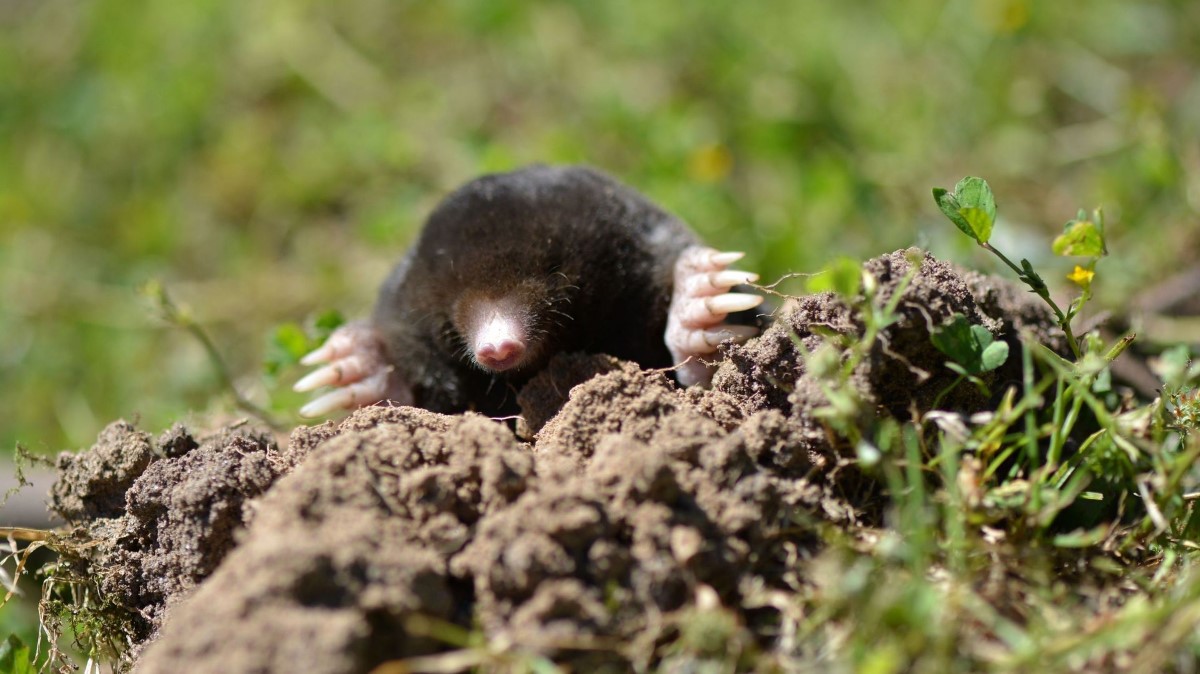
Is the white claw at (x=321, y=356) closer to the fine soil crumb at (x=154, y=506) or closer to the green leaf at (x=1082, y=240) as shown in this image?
the fine soil crumb at (x=154, y=506)

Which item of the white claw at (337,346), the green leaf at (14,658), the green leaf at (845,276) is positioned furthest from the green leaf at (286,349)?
the green leaf at (845,276)

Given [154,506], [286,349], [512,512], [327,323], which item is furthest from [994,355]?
Result: [286,349]

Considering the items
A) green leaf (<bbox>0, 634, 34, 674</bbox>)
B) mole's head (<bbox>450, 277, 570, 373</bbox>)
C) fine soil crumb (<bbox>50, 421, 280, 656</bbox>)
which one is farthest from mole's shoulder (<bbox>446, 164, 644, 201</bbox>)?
green leaf (<bbox>0, 634, 34, 674</bbox>)

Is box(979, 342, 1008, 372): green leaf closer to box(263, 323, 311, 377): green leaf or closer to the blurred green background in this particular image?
box(263, 323, 311, 377): green leaf

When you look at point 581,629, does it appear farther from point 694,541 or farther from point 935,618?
point 935,618

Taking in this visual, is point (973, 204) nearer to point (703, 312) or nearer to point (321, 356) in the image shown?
point (703, 312)
